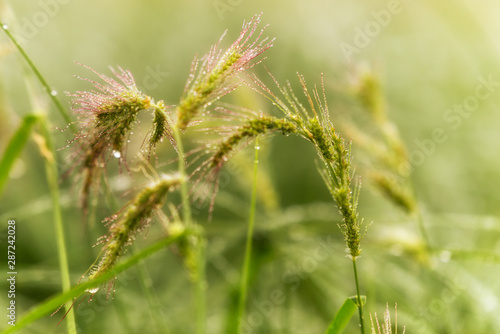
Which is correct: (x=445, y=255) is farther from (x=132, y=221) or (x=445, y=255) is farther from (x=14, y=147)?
(x=14, y=147)

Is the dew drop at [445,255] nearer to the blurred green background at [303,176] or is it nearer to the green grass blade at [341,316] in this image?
the blurred green background at [303,176]

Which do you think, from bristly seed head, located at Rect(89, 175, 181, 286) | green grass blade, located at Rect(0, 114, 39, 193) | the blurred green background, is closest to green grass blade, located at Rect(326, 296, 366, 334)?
bristly seed head, located at Rect(89, 175, 181, 286)

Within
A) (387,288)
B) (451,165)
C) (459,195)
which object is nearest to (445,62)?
(451,165)

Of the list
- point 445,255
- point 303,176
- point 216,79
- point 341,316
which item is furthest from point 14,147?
point 303,176

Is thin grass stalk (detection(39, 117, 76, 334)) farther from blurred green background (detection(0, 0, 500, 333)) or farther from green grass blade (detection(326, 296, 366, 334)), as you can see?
green grass blade (detection(326, 296, 366, 334))

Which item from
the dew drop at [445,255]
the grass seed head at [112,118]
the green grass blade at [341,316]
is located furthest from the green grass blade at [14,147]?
the dew drop at [445,255]
